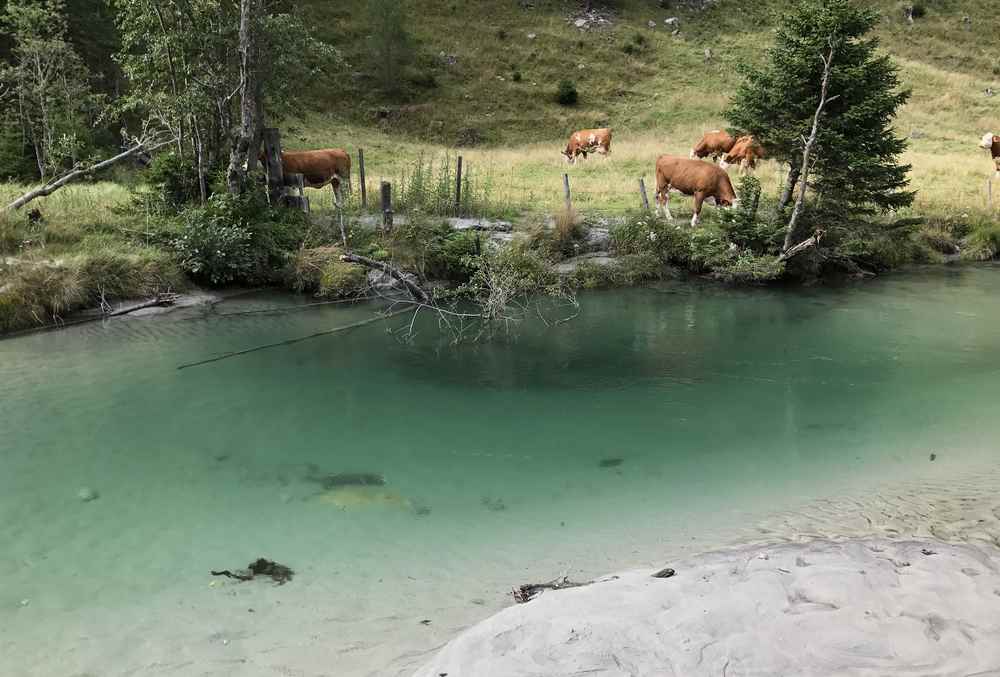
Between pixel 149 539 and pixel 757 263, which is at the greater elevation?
pixel 757 263

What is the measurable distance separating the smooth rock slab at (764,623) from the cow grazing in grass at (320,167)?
539 inches

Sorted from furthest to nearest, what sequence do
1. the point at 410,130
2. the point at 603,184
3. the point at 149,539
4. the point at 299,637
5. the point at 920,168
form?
the point at 410,130 < the point at 920,168 < the point at 603,184 < the point at 149,539 < the point at 299,637

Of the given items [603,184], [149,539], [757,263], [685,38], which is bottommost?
[149,539]

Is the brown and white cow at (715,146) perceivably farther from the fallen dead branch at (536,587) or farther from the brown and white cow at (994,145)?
the fallen dead branch at (536,587)

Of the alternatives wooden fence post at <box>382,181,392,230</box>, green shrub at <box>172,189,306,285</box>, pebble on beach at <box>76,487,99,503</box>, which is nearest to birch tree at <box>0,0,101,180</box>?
green shrub at <box>172,189,306,285</box>

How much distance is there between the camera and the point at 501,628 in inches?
185

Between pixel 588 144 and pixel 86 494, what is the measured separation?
22108 mm

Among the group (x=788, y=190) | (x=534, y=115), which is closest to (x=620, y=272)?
(x=788, y=190)

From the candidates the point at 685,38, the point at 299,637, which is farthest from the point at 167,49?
the point at 685,38

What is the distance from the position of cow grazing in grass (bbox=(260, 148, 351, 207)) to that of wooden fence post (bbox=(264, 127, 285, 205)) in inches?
19.8

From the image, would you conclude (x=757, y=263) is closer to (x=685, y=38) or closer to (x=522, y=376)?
(x=522, y=376)

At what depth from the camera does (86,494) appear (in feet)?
24.0

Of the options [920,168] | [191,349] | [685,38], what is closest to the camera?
[191,349]

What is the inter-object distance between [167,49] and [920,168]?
2073cm
